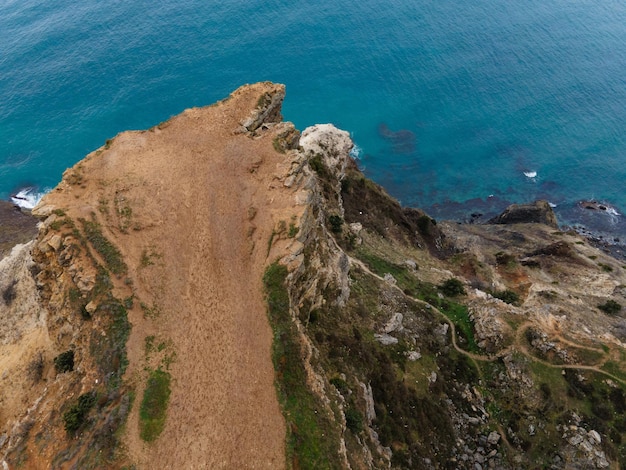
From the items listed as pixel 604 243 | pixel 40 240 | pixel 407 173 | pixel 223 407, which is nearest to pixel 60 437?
pixel 223 407

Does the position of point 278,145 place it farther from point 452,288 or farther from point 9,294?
point 9,294

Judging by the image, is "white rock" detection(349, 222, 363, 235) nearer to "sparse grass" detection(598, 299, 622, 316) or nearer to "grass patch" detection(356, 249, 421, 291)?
"grass patch" detection(356, 249, 421, 291)

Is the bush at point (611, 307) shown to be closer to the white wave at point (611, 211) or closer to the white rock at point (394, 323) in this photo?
the white rock at point (394, 323)

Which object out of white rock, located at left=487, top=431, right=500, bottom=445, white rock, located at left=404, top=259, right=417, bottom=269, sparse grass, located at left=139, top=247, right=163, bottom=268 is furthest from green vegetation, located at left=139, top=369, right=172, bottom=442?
white rock, located at left=404, top=259, right=417, bottom=269

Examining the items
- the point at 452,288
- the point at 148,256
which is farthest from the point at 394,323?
the point at 148,256

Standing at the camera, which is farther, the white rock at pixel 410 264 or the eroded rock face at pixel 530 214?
the eroded rock face at pixel 530 214

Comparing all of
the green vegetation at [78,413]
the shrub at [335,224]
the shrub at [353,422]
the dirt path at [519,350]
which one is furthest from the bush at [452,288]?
the green vegetation at [78,413]
